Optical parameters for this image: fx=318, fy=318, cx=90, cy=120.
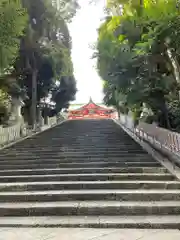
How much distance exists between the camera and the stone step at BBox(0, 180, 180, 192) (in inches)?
248

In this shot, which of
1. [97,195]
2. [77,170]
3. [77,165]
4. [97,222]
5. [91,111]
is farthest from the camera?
[91,111]

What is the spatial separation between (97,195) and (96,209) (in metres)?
0.58

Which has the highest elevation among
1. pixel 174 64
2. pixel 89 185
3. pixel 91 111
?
pixel 91 111

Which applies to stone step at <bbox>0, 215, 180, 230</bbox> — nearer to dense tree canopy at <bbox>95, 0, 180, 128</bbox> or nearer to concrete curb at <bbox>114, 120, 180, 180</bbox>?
concrete curb at <bbox>114, 120, 180, 180</bbox>

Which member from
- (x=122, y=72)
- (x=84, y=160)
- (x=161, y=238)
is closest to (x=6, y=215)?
(x=161, y=238)

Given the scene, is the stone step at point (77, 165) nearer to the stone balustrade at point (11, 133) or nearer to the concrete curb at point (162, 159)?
the concrete curb at point (162, 159)

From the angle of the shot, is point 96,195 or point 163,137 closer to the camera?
point 96,195

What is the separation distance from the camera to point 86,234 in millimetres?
4453

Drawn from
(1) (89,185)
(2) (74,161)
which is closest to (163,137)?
(2) (74,161)

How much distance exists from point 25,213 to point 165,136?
205 inches

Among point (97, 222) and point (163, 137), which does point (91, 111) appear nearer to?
point (163, 137)

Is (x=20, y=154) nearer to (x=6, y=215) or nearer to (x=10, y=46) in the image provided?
(x=10, y=46)

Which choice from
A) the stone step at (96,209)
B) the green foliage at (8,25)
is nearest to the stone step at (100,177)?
the stone step at (96,209)

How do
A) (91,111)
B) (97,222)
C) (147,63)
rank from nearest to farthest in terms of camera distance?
(97,222) → (147,63) → (91,111)
